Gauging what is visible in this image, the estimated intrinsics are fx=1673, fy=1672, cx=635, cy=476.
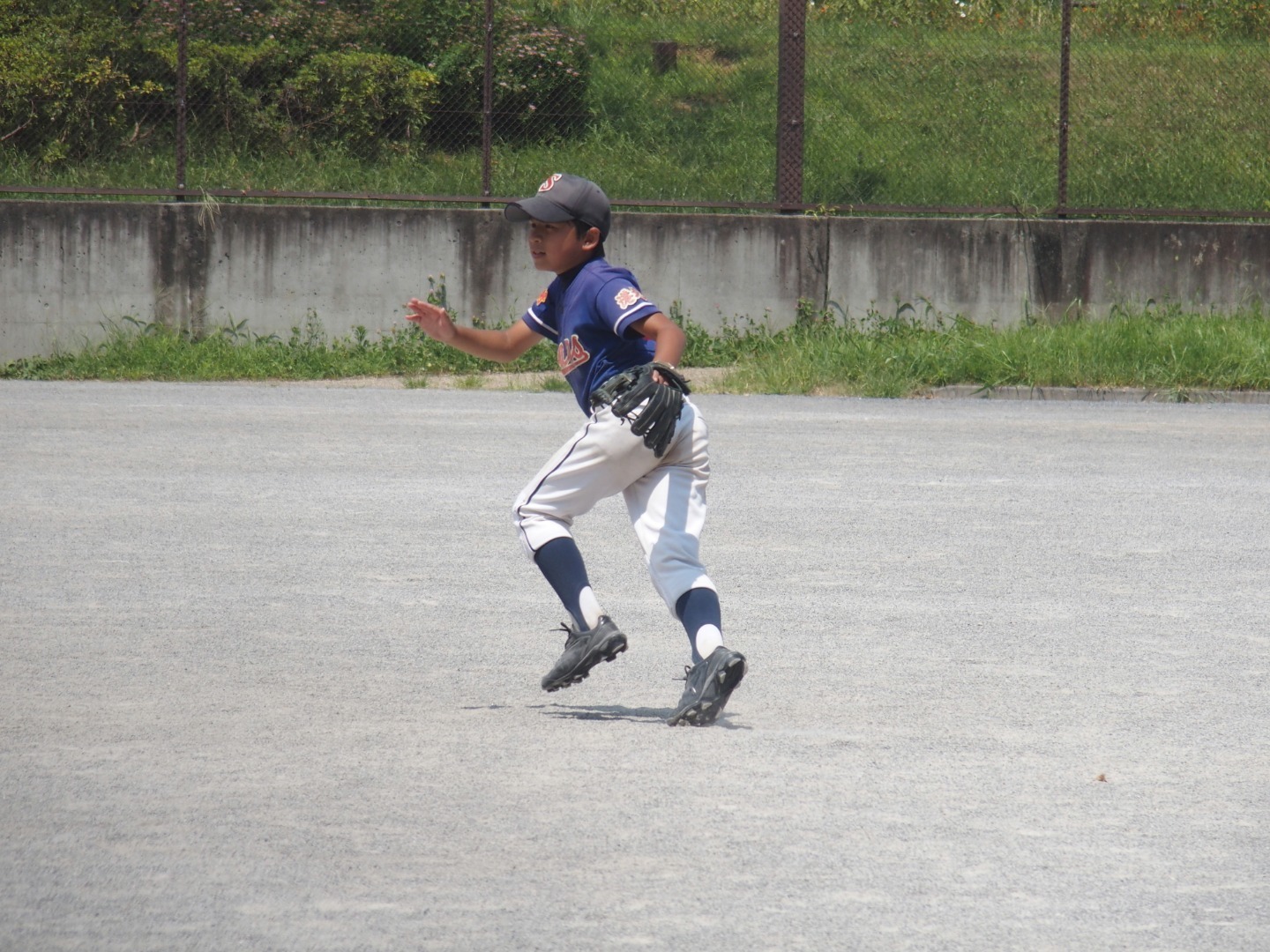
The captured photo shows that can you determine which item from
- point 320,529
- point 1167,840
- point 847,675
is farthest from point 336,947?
point 320,529

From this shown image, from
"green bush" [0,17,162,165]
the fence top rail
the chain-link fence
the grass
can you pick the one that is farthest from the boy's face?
"green bush" [0,17,162,165]

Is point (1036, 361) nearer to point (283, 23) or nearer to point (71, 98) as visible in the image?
point (283, 23)

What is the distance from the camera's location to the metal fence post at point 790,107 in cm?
1608

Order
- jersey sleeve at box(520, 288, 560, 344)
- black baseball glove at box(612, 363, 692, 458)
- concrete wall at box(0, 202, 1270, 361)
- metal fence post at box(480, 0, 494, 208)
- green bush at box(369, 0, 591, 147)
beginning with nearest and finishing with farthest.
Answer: black baseball glove at box(612, 363, 692, 458)
jersey sleeve at box(520, 288, 560, 344)
concrete wall at box(0, 202, 1270, 361)
metal fence post at box(480, 0, 494, 208)
green bush at box(369, 0, 591, 147)

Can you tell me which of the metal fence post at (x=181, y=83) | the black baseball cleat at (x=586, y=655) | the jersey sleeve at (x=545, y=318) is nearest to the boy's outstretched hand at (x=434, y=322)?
the jersey sleeve at (x=545, y=318)

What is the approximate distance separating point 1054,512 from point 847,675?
351cm

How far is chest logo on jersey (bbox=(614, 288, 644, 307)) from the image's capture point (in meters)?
4.87

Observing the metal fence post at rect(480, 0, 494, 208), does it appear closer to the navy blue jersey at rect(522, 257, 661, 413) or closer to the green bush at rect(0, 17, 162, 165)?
the green bush at rect(0, 17, 162, 165)

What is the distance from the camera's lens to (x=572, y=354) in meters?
5.05

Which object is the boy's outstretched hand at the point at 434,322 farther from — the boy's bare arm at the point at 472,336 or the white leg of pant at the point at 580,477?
the white leg of pant at the point at 580,477

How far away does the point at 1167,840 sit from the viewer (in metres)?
3.82

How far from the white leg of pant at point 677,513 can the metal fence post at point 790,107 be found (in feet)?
37.3

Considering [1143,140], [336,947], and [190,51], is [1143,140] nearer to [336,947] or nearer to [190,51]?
[190,51]

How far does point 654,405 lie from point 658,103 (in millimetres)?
14256
